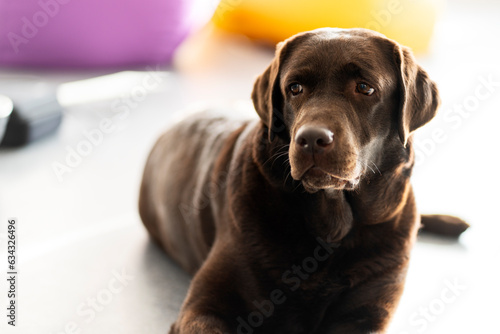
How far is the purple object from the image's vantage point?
5.21 meters

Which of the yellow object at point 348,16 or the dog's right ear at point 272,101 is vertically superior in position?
the dog's right ear at point 272,101

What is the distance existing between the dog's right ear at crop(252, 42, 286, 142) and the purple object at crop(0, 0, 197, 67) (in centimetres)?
321

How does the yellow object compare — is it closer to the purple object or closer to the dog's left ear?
the purple object

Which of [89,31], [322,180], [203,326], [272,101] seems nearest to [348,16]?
[89,31]

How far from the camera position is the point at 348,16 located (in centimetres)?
583

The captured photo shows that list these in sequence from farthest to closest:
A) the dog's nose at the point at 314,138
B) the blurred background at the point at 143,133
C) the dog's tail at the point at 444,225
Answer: the dog's tail at the point at 444,225
the blurred background at the point at 143,133
the dog's nose at the point at 314,138

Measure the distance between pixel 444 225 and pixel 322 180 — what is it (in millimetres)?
1597

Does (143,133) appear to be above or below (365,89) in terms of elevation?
below

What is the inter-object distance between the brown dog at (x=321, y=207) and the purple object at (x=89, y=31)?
10.5 ft

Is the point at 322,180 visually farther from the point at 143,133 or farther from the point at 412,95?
the point at 143,133

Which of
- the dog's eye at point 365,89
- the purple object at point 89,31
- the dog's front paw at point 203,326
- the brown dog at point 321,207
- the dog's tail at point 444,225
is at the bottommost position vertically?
the purple object at point 89,31

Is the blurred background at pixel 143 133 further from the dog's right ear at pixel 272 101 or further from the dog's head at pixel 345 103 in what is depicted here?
the dog's head at pixel 345 103

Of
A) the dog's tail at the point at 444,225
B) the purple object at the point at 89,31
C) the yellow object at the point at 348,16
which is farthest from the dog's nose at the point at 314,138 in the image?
the yellow object at the point at 348,16

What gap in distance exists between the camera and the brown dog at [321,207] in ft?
7.21
